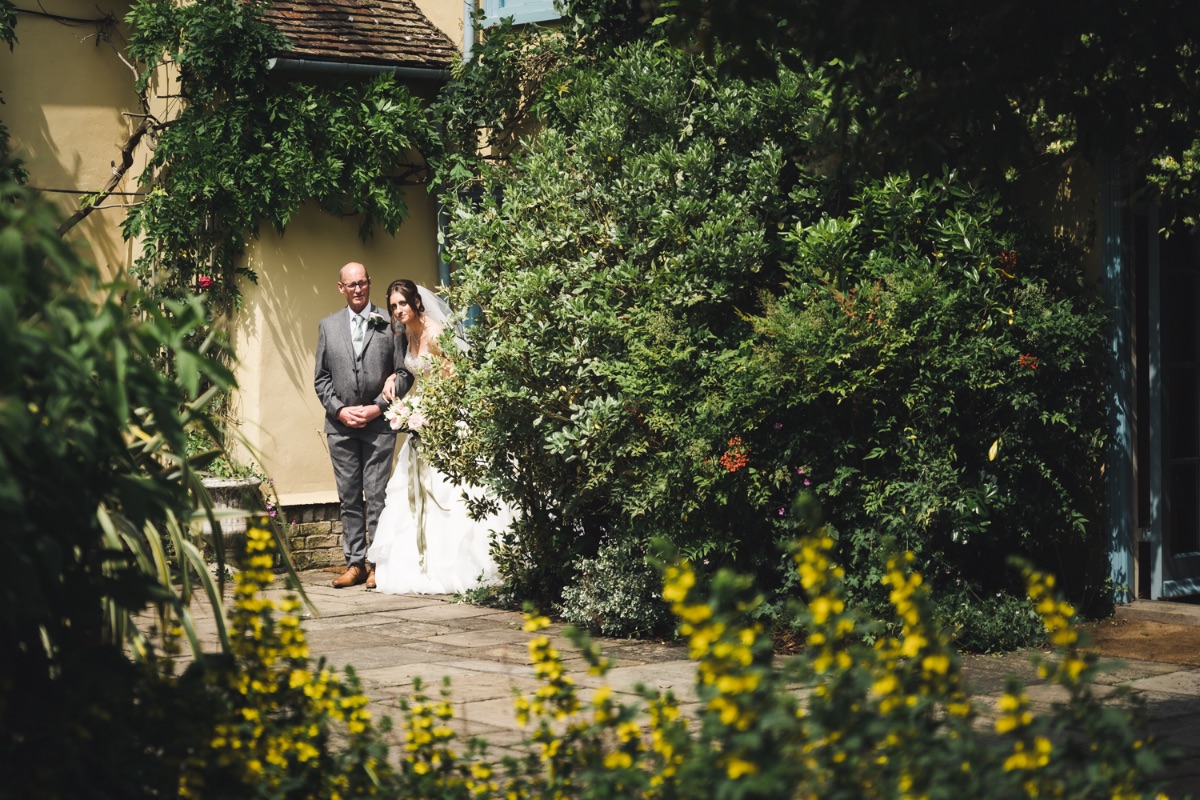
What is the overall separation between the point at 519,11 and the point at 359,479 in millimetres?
3787

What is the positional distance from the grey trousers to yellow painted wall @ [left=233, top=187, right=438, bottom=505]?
3.44 ft

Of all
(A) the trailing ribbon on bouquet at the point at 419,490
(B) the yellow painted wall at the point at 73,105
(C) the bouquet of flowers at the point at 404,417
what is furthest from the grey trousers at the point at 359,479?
(B) the yellow painted wall at the point at 73,105

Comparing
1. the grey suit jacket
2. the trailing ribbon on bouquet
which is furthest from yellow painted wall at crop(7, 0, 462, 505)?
the trailing ribbon on bouquet

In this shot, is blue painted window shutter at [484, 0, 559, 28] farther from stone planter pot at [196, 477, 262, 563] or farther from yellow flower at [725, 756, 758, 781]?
yellow flower at [725, 756, 758, 781]

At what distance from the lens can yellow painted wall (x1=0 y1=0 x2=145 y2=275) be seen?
39.4ft

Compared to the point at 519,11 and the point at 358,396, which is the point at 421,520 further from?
the point at 519,11

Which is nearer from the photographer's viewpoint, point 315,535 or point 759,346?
point 759,346

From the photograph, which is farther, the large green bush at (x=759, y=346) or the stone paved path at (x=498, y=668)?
the large green bush at (x=759, y=346)

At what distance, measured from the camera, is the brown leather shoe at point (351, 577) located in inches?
400

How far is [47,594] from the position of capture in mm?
3184

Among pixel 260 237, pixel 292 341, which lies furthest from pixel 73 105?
pixel 292 341

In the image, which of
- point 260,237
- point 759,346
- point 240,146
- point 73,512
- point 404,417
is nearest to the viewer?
point 73,512

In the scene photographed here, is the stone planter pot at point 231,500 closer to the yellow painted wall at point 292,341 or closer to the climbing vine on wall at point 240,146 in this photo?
the yellow painted wall at point 292,341

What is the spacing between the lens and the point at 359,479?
10.3m
